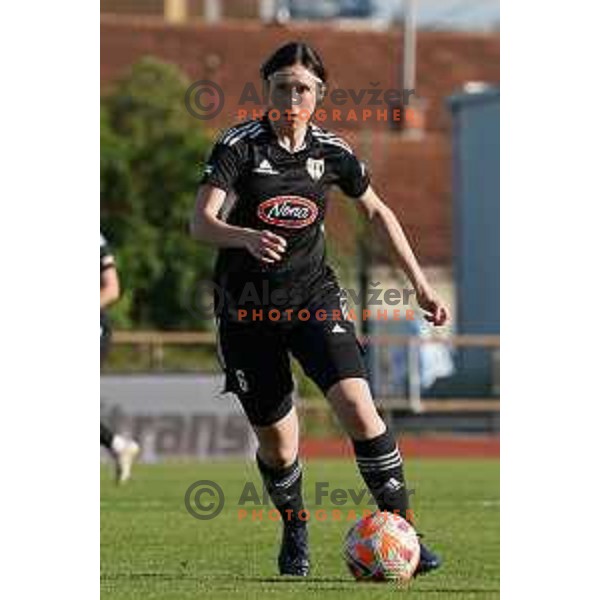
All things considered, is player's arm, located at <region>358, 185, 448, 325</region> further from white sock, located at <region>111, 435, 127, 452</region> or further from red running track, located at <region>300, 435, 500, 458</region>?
red running track, located at <region>300, 435, 500, 458</region>

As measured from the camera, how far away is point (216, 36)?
64688 mm

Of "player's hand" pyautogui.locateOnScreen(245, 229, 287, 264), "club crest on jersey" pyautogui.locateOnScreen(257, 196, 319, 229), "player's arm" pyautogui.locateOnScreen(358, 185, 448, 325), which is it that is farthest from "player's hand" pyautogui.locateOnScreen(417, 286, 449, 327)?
"player's hand" pyautogui.locateOnScreen(245, 229, 287, 264)

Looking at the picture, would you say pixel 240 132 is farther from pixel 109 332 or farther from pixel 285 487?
pixel 109 332

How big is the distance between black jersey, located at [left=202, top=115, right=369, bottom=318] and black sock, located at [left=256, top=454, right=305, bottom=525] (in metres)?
0.90

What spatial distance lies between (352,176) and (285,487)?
155 cm

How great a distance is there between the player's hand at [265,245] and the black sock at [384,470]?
1202 mm

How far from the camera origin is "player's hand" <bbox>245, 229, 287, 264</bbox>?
1022 centimetres

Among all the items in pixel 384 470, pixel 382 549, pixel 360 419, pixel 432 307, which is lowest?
pixel 382 549

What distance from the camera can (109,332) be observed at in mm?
19172

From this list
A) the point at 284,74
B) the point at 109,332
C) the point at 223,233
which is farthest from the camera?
the point at 109,332

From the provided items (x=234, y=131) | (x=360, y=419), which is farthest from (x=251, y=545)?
(x=234, y=131)

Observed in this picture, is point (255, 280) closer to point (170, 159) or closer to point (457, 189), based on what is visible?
point (170, 159)
